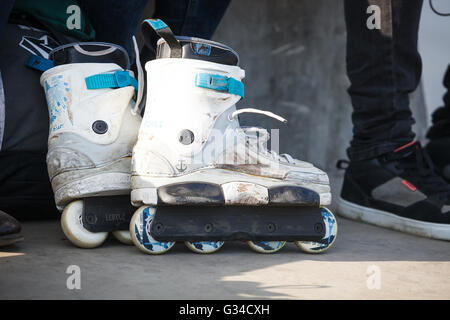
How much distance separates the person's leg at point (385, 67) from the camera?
1783mm

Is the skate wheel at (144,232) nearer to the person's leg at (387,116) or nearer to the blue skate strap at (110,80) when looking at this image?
the blue skate strap at (110,80)

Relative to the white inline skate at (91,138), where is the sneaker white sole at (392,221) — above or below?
below

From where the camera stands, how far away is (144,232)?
4.05ft

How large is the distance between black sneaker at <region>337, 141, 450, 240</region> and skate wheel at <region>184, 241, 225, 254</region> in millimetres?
754

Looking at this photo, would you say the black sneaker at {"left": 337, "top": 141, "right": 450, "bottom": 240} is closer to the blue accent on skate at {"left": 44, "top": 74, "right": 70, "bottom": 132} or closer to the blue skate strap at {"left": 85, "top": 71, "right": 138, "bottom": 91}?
the blue skate strap at {"left": 85, "top": 71, "right": 138, "bottom": 91}

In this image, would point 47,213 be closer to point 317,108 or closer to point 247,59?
point 247,59

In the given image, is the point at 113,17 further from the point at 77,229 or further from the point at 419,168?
the point at 419,168

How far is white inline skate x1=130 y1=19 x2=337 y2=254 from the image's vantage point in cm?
125

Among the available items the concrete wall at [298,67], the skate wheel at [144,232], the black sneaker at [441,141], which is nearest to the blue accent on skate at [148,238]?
the skate wheel at [144,232]

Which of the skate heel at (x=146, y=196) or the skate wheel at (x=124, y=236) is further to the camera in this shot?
the skate wheel at (x=124, y=236)

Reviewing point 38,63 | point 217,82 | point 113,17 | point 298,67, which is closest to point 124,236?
point 217,82

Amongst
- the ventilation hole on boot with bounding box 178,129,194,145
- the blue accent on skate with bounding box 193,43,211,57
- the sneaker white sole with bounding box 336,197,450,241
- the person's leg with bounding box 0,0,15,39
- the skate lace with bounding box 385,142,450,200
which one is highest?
the person's leg with bounding box 0,0,15,39

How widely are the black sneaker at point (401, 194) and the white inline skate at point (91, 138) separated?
0.89 meters

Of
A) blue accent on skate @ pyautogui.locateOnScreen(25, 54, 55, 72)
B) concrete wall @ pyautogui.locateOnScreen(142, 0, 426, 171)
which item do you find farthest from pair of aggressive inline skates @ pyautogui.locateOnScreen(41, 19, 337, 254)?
concrete wall @ pyautogui.locateOnScreen(142, 0, 426, 171)
